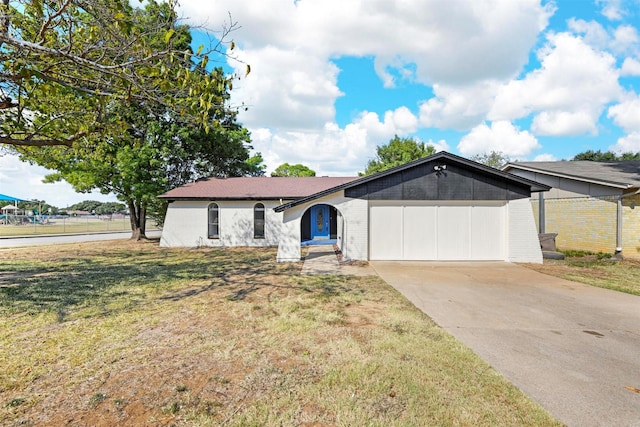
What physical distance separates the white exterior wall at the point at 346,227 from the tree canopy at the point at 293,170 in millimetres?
42450

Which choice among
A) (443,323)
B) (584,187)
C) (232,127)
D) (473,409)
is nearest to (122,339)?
(473,409)

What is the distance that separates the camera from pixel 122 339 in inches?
180

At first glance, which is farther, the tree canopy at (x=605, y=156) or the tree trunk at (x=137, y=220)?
the tree canopy at (x=605, y=156)

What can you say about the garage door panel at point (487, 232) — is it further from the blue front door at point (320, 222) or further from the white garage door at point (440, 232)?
the blue front door at point (320, 222)

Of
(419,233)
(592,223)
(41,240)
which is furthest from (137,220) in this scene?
(592,223)

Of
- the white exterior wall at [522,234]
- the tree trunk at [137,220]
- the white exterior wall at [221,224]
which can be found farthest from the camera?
the tree trunk at [137,220]

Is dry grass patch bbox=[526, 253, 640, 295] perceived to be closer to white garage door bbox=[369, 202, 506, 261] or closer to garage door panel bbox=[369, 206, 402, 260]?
white garage door bbox=[369, 202, 506, 261]

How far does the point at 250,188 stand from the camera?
59.4 feet

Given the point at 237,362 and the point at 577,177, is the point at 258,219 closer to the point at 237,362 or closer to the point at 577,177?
the point at 237,362

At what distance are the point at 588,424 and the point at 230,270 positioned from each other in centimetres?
941

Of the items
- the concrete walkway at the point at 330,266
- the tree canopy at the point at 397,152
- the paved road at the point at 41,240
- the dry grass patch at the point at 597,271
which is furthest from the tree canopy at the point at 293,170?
the dry grass patch at the point at 597,271

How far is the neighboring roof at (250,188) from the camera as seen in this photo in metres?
16.9

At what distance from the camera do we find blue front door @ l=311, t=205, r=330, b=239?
1862 cm

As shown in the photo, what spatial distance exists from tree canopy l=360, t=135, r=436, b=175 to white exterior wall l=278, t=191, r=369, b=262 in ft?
96.2
